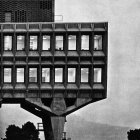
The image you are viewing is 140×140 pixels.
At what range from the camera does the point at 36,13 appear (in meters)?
84.9

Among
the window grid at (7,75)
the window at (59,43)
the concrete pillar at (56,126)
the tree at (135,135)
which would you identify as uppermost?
the window at (59,43)

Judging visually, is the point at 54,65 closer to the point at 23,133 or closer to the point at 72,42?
the point at 72,42

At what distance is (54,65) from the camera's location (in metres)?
79.4

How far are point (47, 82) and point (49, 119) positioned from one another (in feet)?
16.8

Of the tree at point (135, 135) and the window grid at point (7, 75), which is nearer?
the window grid at point (7, 75)

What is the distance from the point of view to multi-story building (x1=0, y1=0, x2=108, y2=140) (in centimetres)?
7938

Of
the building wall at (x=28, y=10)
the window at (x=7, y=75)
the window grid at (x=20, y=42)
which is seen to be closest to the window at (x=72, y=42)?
the window grid at (x=20, y=42)

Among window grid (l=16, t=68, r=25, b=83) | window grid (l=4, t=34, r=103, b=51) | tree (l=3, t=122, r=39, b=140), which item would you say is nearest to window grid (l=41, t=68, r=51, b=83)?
window grid (l=16, t=68, r=25, b=83)

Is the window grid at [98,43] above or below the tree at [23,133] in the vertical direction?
above

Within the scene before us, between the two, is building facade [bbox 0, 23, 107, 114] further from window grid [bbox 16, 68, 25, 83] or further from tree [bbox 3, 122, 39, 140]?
tree [bbox 3, 122, 39, 140]

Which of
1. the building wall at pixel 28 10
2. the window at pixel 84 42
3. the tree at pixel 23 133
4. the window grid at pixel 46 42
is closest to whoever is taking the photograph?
the window grid at pixel 46 42

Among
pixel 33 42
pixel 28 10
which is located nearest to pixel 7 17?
pixel 28 10

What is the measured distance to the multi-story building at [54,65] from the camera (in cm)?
7938

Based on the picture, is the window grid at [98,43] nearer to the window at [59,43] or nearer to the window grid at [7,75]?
the window at [59,43]
